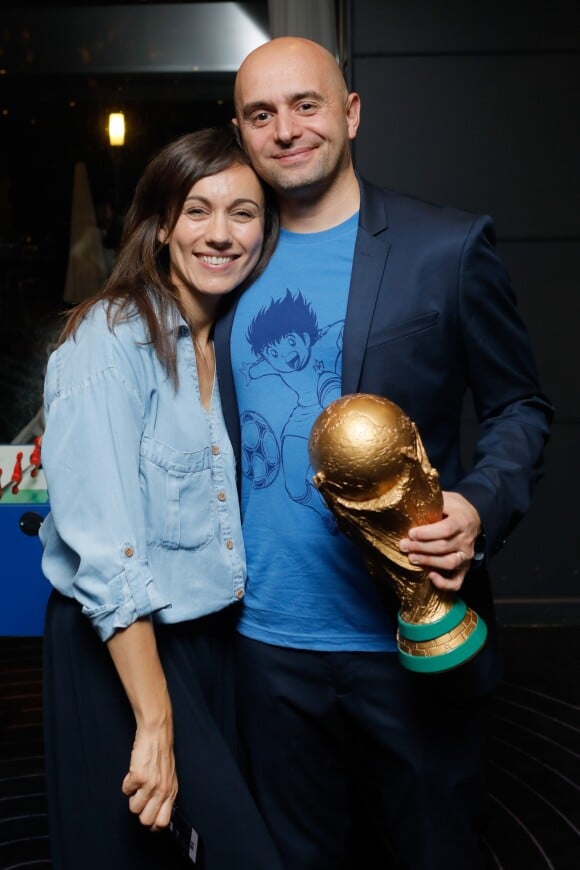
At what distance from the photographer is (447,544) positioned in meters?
1.64

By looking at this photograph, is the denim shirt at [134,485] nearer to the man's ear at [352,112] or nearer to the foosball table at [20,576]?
the man's ear at [352,112]

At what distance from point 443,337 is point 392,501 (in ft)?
1.65

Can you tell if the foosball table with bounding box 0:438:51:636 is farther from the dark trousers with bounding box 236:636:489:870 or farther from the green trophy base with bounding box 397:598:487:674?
the green trophy base with bounding box 397:598:487:674

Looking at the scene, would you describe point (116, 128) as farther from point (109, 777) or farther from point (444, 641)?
point (444, 641)

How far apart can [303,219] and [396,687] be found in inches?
38.8

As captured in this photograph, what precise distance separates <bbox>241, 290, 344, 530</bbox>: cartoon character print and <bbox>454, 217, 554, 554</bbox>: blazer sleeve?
0.88ft

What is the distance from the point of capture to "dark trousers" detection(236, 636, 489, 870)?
6.73 feet

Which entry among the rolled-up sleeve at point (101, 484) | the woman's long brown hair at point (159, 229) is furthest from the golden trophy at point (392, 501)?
the woman's long brown hair at point (159, 229)

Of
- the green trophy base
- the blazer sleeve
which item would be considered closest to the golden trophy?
the green trophy base

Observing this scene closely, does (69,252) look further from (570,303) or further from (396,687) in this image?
(396,687)

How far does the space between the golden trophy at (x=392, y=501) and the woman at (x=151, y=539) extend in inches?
14.6

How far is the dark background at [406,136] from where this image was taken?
4.64 metres

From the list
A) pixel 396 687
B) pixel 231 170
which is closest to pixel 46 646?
pixel 396 687

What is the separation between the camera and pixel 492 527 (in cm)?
176
